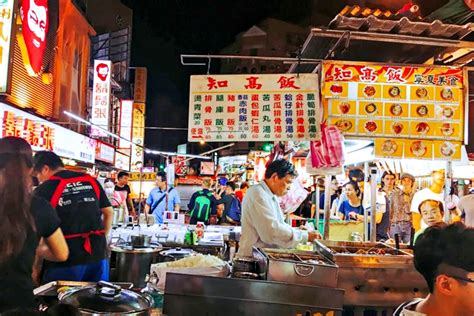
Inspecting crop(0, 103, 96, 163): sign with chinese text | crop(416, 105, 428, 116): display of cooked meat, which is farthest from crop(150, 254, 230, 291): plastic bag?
crop(0, 103, 96, 163): sign with chinese text

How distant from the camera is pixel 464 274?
219 centimetres

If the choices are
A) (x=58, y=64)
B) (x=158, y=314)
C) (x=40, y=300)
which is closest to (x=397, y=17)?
(x=158, y=314)

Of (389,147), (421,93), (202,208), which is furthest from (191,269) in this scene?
(202,208)

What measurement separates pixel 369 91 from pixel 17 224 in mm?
5155

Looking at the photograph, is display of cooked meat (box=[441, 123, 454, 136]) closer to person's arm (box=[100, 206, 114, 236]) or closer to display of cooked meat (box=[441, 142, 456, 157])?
display of cooked meat (box=[441, 142, 456, 157])

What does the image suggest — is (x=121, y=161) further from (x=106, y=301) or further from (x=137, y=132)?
(x=106, y=301)

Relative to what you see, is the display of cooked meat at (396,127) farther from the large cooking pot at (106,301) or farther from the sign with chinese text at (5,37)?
the sign with chinese text at (5,37)

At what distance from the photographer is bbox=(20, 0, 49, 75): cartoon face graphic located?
9317 millimetres

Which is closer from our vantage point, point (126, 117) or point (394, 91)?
point (394, 91)

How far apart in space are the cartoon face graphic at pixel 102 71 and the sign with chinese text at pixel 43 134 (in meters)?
3.01

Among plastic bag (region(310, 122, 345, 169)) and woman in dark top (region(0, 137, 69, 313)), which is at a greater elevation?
plastic bag (region(310, 122, 345, 169))

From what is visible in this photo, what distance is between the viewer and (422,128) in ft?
20.9

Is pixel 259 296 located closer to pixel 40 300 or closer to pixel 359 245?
pixel 40 300

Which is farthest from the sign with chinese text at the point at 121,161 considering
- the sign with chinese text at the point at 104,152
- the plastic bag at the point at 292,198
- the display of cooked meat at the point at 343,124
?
the display of cooked meat at the point at 343,124
